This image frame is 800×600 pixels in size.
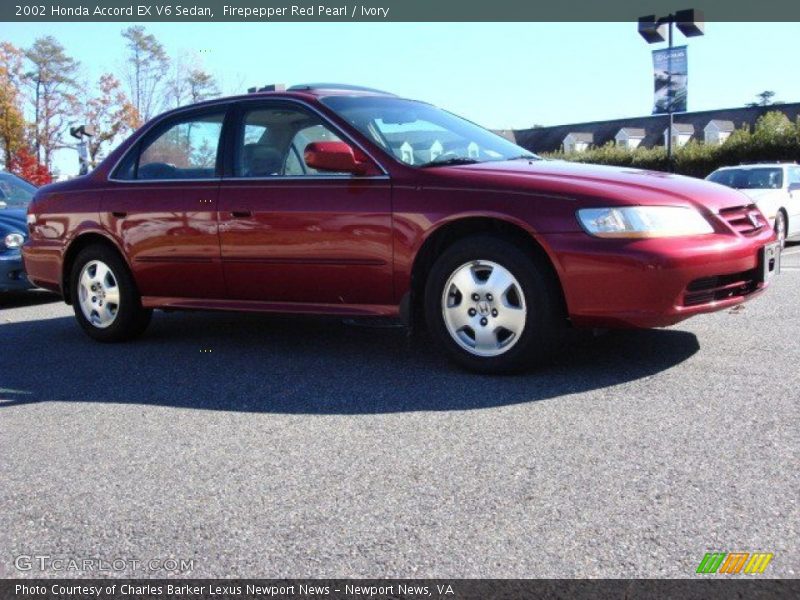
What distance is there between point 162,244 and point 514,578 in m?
4.09

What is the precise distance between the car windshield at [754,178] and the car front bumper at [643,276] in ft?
35.8

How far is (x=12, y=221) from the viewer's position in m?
9.23

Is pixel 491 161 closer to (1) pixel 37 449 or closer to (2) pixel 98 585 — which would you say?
(1) pixel 37 449

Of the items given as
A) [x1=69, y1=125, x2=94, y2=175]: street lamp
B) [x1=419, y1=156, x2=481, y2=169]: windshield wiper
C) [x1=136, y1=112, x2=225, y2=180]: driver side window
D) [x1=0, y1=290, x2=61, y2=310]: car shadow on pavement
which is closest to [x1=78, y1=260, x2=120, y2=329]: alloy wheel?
[x1=136, y1=112, x2=225, y2=180]: driver side window

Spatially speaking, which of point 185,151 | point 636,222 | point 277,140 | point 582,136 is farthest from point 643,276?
point 582,136

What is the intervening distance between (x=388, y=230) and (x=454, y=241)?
363 mm

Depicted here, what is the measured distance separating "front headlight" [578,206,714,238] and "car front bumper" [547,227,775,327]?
38mm

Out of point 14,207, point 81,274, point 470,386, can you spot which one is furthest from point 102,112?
point 470,386

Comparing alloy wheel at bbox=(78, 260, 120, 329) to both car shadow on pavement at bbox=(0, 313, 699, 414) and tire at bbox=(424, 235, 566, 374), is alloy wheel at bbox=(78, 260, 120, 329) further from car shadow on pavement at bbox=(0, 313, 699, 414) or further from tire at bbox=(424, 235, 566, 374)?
tire at bbox=(424, 235, 566, 374)

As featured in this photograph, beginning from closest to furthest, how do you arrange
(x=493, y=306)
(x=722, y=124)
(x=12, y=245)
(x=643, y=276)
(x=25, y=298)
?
(x=643, y=276)
(x=493, y=306)
(x=12, y=245)
(x=25, y=298)
(x=722, y=124)

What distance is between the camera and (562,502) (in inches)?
119

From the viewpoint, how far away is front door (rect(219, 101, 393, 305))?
16.8 feet

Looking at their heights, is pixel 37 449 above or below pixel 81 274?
below

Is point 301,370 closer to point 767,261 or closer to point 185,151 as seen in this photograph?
point 185,151
